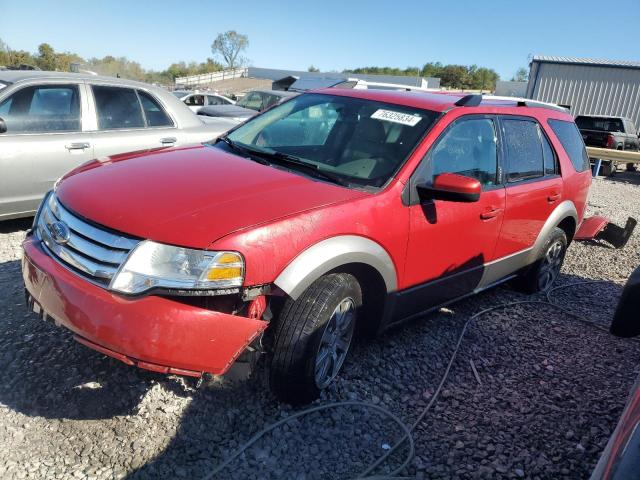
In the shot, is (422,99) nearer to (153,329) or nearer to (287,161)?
(287,161)

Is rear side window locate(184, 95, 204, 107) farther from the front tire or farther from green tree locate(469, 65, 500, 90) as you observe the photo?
green tree locate(469, 65, 500, 90)

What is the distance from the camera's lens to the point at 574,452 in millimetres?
2744

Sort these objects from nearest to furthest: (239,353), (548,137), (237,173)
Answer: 1. (239,353)
2. (237,173)
3. (548,137)

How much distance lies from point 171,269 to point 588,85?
78.5ft

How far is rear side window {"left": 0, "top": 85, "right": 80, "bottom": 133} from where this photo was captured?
4951mm

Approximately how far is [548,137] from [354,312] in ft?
8.41

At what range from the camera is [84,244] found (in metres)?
2.47

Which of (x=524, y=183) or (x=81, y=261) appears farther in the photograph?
(x=524, y=183)

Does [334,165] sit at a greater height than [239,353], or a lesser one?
greater

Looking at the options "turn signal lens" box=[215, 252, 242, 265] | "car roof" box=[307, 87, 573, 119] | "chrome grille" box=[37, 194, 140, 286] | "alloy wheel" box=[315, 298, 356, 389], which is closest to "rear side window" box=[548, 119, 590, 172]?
"car roof" box=[307, 87, 573, 119]

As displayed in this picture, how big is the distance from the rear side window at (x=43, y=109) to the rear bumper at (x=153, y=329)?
3.36 m

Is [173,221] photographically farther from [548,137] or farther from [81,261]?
[548,137]

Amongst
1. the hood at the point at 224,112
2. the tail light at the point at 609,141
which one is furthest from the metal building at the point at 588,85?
the hood at the point at 224,112

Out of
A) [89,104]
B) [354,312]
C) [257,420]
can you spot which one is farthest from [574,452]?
[89,104]
